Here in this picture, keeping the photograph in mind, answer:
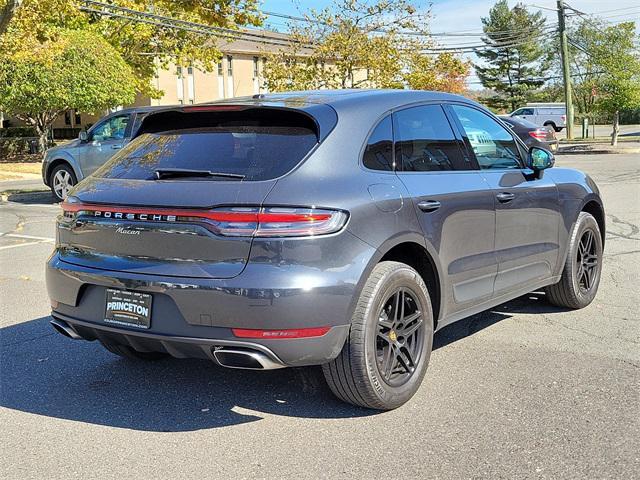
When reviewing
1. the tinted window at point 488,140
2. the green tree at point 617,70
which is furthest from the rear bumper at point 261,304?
the green tree at point 617,70

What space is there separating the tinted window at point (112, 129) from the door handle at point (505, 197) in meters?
10.9

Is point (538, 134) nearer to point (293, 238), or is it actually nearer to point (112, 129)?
point (112, 129)

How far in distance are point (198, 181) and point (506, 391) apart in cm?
214

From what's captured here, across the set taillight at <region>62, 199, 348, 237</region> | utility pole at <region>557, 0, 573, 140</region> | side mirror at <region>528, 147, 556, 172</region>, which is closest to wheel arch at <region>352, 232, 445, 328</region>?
taillight at <region>62, 199, 348, 237</region>

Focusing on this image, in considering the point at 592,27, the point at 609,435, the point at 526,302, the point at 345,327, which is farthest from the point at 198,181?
the point at 592,27

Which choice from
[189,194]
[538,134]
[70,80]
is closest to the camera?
[189,194]

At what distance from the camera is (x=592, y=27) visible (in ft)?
117

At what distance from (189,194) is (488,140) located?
2419mm

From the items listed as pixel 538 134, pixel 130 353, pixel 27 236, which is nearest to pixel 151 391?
pixel 130 353

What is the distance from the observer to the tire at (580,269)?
5746 millimetres

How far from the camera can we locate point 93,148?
1450cm

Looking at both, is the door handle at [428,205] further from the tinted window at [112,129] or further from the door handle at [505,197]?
the tinted window at [112,129]

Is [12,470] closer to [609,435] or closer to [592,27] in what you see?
[609,435]

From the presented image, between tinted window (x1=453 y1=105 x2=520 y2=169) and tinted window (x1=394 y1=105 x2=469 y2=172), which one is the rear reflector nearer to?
tinted window (x1=394 y1=105 x2=469 y2=172)
